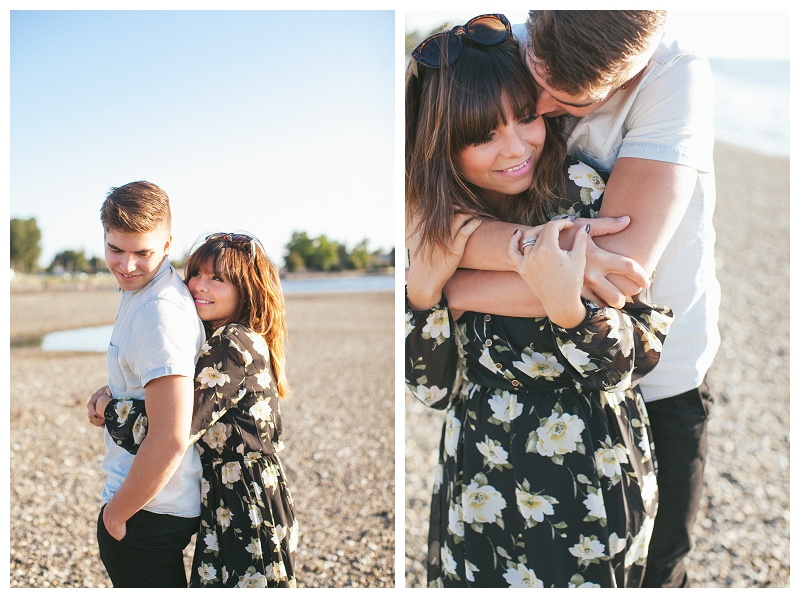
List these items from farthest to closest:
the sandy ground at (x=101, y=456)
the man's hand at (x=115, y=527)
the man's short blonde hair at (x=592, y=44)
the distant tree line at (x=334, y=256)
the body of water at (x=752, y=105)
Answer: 1. the body of water at (x=752, y=105)
2. the sandy ground at (x=101, y=456)
3. the distant tree line at (x=334, y=256)
4. the man's hand at (x=115, y=527)
5. the man's short blonde hair at (x=592, y=44)

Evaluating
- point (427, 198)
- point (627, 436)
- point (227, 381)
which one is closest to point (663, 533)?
point (627, 436)

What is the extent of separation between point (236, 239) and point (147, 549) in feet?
2.89

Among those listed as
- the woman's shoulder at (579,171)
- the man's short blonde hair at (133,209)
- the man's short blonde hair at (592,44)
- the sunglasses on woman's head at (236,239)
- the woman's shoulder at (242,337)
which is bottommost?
the woman's shoulder at (242,337)

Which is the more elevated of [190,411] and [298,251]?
[298,251]

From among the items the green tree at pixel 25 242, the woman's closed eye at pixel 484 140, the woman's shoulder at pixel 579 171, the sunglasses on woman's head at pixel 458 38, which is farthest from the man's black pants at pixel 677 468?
the green tree at pixel 25 242

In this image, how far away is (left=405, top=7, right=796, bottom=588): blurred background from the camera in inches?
95.1

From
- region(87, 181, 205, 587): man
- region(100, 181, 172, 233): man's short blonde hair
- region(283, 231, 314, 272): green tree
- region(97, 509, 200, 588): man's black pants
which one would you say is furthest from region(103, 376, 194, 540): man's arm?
region(283, 231, 314, 272): green tree

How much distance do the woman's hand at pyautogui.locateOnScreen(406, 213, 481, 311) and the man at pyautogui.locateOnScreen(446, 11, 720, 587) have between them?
3 cm

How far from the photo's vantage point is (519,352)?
5.16 feet

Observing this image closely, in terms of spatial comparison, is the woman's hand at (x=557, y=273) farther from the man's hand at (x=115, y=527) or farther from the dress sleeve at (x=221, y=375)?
the man's hand at (x=115, y=527)

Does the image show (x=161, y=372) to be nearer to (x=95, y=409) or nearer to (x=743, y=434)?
(x=95, y=409)

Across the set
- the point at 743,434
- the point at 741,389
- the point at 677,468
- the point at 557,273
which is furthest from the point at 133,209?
the point at 741,389

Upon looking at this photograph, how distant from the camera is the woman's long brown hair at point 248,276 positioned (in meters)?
1.71

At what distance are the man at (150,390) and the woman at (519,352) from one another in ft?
2.03
